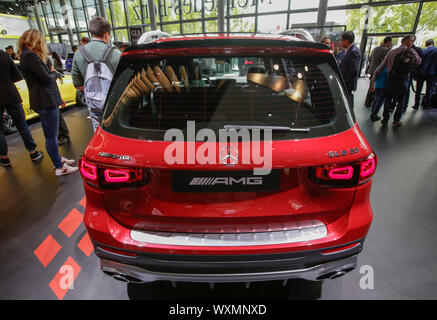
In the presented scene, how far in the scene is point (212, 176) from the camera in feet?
3.86

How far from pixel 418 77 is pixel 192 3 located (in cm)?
1229

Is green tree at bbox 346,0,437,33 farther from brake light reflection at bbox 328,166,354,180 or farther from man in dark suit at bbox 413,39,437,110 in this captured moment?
brake light reflection at bbox 328,166,354,180

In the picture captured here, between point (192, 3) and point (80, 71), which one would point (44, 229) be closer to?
point (80, 71)

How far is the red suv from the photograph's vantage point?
3.85 feet

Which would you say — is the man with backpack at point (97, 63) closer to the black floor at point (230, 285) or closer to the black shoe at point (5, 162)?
the black floor at point (230, 285)

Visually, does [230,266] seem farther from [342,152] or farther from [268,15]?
[268,15]

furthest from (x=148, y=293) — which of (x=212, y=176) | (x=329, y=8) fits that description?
(x=329, y=8)

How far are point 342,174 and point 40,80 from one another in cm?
350

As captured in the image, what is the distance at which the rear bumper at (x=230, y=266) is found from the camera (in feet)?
4.05

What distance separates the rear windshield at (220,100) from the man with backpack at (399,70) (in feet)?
15.4

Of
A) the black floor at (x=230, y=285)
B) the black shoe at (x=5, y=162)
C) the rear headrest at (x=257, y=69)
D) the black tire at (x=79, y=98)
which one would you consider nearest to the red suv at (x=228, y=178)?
the rear headrest at (x=257, y=69)

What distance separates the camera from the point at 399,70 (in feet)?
16.2
